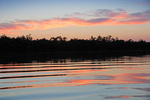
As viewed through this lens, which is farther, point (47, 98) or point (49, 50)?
point (49, 50)

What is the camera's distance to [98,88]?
12156 millimetres

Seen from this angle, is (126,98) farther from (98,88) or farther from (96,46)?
(96,46)

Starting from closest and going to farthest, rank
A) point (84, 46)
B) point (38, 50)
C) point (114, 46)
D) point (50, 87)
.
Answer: point (50, 87) → point (38, 50) → point (84, 46) → point (114, 46)

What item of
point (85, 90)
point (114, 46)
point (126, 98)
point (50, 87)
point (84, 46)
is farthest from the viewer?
point (114, 46)

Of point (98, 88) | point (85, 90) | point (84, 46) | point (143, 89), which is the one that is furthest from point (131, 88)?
point (84, 46)

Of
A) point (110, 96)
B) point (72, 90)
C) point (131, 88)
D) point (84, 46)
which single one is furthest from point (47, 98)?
point (84, 46)

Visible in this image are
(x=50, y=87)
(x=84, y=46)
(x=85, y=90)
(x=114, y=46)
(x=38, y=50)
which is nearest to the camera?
(x=85, y=90)

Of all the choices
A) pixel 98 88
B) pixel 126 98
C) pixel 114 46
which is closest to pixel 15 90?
pixel 98 88

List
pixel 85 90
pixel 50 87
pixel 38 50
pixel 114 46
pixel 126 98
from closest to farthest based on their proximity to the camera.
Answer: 1. pixel 126 98
2. pixel 85 90
3. pixel 50 87
4. pixel 38 50
5. pixel 114 46

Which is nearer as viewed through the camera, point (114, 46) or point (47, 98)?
point (47, 98)

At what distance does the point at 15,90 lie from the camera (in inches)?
465

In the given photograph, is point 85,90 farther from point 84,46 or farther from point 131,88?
point 84,46

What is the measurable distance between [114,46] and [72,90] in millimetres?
126541

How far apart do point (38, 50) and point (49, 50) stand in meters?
7.09
